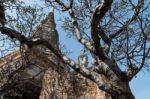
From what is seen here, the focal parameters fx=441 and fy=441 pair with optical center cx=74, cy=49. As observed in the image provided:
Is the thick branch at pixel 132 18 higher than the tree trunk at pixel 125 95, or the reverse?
the thick branch at pixel 132 18

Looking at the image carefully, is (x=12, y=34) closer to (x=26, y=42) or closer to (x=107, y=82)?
(x=26, y=42)

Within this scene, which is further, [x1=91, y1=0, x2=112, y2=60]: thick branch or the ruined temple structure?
the ruined temple structure

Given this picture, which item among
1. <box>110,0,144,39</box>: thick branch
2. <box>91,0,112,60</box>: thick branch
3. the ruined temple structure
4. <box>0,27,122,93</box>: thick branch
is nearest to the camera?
<box>91,0,112,60</box>: thick branch

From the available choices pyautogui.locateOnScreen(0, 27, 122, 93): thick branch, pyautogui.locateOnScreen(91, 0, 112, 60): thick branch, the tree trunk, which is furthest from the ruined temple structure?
the tree trunk

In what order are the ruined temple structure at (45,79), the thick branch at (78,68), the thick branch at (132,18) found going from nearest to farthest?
the thick branch at (78,68)
the thick branch at (132,18)
the ruined temple structure at (45,79)

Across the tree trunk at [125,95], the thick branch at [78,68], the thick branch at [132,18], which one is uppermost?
the thick branch at [132,18]

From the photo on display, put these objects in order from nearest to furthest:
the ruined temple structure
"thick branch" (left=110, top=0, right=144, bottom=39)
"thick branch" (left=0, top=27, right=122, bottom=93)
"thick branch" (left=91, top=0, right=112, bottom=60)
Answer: "thick branch" (left=91, top=0, right=112, bottom=60), "thick branch" (left=0, top=27, right=122, bottom=93), "thick branch" (left=110, top=0, right=144, bottom=39), the ruined temple structure

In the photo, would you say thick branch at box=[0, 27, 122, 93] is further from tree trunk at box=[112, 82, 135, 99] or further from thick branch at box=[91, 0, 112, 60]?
thick branch at box=[91, 0, 112, 60]

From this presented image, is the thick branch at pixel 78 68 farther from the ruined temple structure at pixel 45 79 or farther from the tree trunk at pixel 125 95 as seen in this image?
the ruined temple structure at pixel 45 79

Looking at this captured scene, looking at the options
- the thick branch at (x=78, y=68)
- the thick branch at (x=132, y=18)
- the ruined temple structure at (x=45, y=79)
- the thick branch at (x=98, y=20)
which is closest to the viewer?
the thick branch at (x=98, y=20)

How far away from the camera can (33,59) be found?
1870 cm

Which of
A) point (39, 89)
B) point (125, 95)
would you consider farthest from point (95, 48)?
point (39, 89)

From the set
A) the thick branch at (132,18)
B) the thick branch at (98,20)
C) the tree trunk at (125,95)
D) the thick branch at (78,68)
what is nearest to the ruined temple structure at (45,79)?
the thick branch at (78,68)

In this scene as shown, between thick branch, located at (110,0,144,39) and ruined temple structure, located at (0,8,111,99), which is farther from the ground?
thick branch, located at (110,0,144,39)
